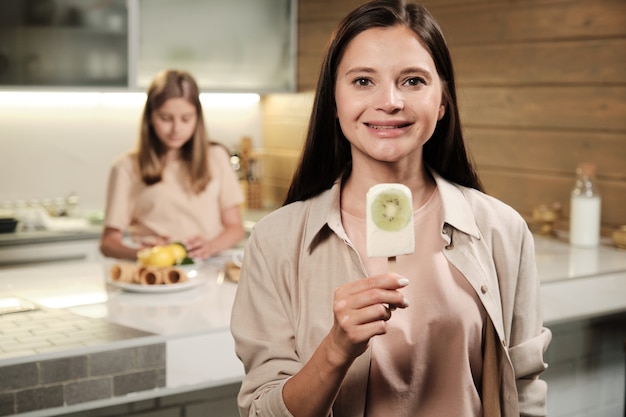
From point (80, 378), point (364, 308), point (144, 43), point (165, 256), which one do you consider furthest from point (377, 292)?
point (144, 43)

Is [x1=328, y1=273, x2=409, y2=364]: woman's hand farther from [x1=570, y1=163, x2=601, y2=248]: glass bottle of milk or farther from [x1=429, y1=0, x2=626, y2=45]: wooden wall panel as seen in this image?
[x1=429, y1=0, x2=626, y2=45]: wooden wall panel

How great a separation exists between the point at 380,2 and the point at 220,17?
3.52 m

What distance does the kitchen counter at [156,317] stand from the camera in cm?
190

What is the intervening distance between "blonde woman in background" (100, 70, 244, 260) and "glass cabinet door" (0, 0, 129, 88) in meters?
1.04

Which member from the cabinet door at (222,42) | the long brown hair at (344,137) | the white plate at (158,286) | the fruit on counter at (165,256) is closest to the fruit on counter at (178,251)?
the fruit on counter at (165,256)

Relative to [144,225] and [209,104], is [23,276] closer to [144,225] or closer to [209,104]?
[144,225]

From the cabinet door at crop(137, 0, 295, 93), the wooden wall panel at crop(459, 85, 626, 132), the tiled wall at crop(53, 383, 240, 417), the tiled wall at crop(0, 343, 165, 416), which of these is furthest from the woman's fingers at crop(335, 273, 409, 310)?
the cabinet door at crop(137, 0, 295, 93)

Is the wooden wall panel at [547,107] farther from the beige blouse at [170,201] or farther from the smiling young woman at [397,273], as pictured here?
the smiling young woman at [397,273]

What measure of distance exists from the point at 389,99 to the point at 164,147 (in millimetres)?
2210

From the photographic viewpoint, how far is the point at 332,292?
4.24ft

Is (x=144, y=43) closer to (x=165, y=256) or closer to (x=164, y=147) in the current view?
(x=164, y=147)

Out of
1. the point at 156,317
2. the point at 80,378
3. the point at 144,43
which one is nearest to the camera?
the point at 80,378

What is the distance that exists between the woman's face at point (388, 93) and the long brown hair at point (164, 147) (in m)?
1.98

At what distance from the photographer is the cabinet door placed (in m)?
4.48
